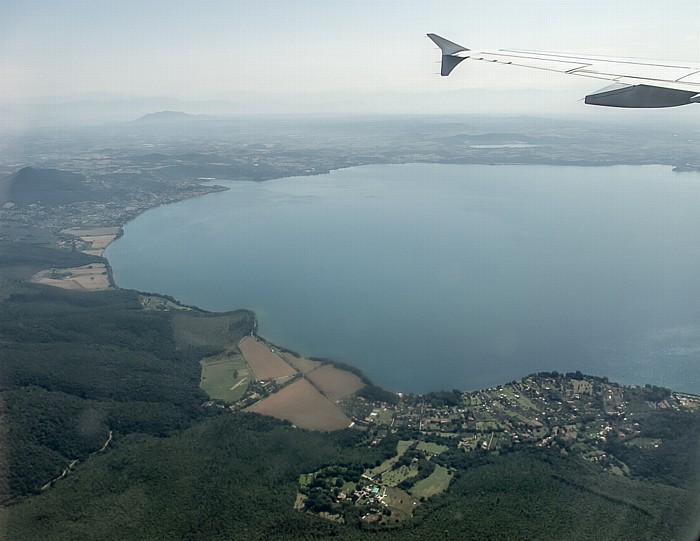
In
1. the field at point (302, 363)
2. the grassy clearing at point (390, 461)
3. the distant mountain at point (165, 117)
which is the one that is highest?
the distant mountain at point (165, 117)

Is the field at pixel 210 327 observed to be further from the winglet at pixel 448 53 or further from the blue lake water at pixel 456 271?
the winglet at pixel 448 53

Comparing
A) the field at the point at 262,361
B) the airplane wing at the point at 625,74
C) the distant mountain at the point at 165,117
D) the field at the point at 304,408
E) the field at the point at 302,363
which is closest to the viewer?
the airplane wing at the point at 625,74

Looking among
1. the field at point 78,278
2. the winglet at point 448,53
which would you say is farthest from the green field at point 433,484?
the field at point 78,278

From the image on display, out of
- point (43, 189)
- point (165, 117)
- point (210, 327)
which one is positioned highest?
point (165, 117)

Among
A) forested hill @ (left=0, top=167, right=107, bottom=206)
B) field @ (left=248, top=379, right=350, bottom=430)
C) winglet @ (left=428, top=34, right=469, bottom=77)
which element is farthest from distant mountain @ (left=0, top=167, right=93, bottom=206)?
winglet @ (left=428, top=34, right=469, bottom=77)

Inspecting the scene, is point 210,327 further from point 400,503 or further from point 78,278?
point 400,503

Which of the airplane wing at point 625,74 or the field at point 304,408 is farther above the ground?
the airplane wing at point 625,74

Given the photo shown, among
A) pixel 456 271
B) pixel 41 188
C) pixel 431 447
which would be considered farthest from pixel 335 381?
pixel 41 188

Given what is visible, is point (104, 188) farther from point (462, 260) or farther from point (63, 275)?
point (462, 260)
